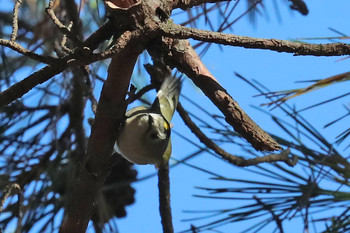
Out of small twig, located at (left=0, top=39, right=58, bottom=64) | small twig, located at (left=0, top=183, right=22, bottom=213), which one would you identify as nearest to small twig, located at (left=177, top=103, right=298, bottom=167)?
small twig, located at (left=0, top=183, right=22, bottom=213)

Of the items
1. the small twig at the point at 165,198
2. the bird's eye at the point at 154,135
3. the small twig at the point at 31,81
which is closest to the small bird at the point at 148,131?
the bird's eye at the point at 154,135

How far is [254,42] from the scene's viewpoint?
55 centimetres

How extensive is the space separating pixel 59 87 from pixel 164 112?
0.27 metres

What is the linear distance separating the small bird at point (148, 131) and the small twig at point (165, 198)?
101 millimetres

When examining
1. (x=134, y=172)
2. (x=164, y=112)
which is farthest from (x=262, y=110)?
(x=134, y=172)

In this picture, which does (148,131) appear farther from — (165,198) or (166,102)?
(165,198)

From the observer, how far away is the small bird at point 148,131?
2.56ft

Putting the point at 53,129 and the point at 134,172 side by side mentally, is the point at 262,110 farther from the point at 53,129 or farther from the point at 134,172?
the point at 53,129

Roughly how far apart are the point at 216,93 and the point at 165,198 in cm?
42

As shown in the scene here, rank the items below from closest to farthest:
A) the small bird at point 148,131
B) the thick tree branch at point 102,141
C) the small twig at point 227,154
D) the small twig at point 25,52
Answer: the small twig at point 25,52 → the thick tree branch at point 102,141 → the small bird at point 148,131 → the small twig at point 227,154

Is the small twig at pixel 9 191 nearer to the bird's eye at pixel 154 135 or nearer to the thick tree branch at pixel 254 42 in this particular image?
the bird's eye at pixel 154 135

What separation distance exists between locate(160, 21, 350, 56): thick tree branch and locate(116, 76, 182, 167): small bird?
0.20m

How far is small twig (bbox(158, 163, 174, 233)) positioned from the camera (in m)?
0.95

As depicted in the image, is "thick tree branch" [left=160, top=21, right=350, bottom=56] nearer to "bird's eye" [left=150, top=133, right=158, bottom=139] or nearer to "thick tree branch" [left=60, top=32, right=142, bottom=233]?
"thick tree branch" [left=60, top=32, right=142, bottom=233]
